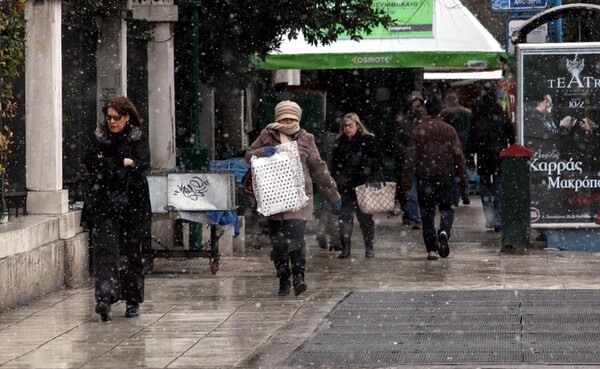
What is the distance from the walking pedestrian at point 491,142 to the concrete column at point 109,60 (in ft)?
18.6

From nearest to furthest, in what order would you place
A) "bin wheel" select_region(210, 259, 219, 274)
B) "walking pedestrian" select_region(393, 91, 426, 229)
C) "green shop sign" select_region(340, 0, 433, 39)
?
"bin wheel" select_region(210, 259, 219, 274) < "walking pedestrian" select_region(393, 91, 426, 229) < "green shop sign" select_region(340, 0, 433, 39)

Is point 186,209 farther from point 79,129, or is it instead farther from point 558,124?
point 558,124

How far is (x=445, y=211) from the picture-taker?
16.3 meters

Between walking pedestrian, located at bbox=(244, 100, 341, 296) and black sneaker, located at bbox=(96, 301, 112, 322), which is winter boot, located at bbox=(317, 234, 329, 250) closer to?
walking pedestrian, located at bbox=(244, 100, 341, 296)

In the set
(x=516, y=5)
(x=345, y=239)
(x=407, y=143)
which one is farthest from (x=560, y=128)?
(x=407, y=143)

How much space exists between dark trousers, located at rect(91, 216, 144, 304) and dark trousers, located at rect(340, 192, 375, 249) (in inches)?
205

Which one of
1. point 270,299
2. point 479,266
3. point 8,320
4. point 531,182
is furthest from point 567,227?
point 8,320

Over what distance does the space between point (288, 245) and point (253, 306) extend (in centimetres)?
103

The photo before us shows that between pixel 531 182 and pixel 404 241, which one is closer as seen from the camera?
pixel 531 182

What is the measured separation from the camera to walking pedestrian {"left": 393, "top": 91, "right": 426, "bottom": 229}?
20000 mm

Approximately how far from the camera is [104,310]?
10914mm

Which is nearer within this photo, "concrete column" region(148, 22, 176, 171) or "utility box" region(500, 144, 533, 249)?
"utility box" region(500, 144, 533, 249)

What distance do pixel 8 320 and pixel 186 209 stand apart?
3.46m

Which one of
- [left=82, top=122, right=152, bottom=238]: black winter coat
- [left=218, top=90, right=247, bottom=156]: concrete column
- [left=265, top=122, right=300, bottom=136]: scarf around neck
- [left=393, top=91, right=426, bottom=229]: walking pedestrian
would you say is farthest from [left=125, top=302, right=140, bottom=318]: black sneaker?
[left=218, top=90, right=247, bottom=156]: concrete column
